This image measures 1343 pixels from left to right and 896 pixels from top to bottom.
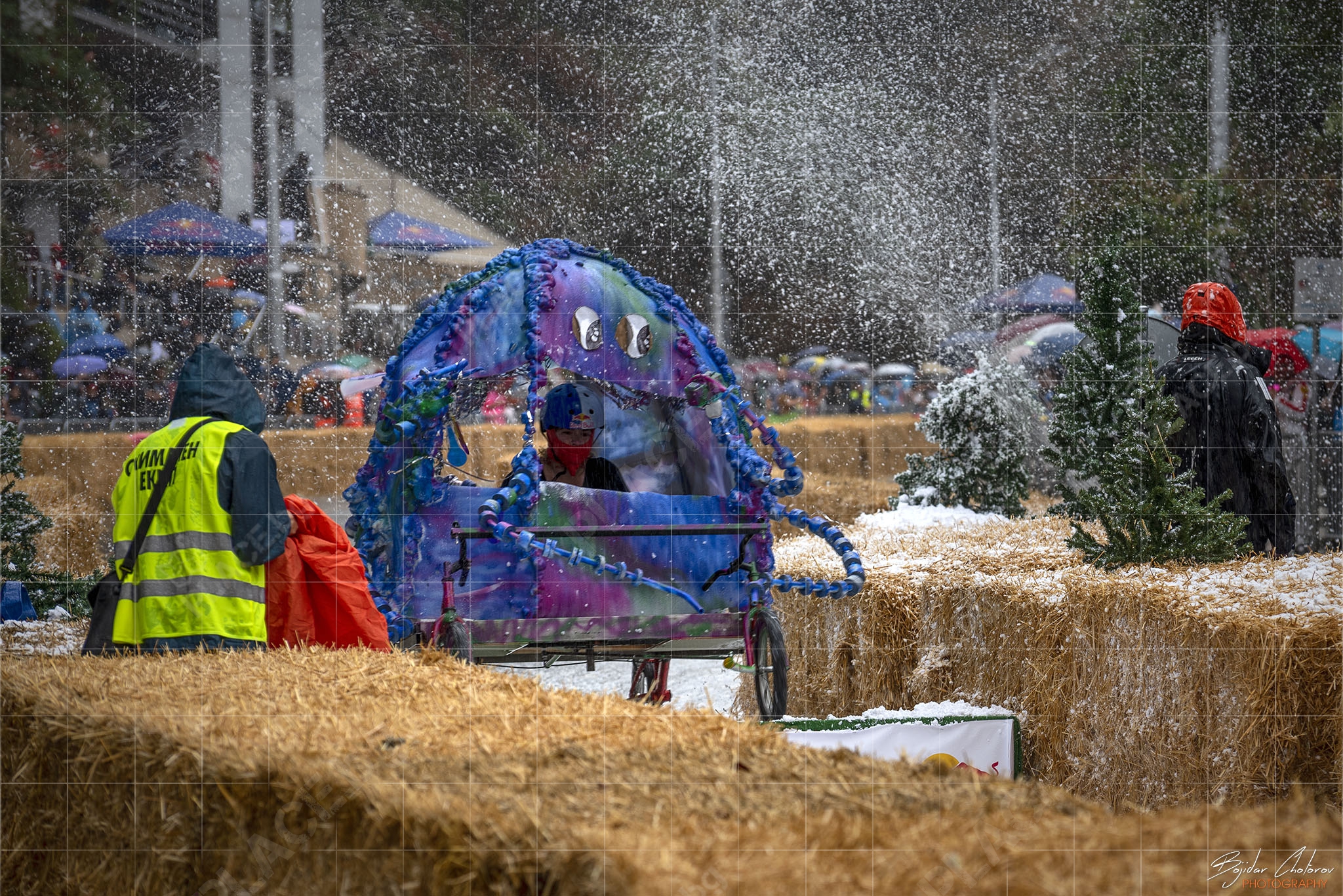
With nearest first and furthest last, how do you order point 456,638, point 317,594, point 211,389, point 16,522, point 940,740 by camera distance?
point 211,389 → point 317,594 → point 940,740 → point 456,638 → point 16,522

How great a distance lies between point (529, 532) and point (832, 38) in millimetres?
3428

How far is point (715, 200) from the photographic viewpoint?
6.30m

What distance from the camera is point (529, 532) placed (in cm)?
408

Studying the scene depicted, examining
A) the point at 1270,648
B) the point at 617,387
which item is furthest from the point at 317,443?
the point at 1270,648

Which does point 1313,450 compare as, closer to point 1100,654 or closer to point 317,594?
point 1100,654

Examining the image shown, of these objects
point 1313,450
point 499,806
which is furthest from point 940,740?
point 1313,450

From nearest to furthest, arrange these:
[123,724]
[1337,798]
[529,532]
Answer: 1. [123,724]
2. [1337,798]
3. [529,532]

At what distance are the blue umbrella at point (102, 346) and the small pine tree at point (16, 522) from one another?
427 mm

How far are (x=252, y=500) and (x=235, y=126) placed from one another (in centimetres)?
232

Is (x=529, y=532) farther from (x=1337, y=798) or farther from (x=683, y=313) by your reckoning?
(x=1337, y=798)

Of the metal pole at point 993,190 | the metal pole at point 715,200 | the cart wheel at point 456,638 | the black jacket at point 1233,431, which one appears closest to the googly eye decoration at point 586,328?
the cart wheel at point 456,638

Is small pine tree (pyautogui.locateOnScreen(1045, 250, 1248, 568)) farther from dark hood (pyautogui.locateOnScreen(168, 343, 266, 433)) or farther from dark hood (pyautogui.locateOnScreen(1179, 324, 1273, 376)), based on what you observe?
dark hood (pyautogui.locateOnScreen(168, 343, 266, 433))

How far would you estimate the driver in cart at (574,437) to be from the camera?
17.7ft

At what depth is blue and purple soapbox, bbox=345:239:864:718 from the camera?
443cm
